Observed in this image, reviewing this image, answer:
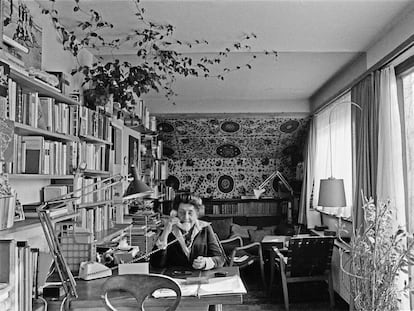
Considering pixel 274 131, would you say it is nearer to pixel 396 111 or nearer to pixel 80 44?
pixel 396 111

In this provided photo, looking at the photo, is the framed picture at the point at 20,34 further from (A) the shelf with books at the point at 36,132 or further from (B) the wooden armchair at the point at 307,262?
(B) the wooden armchair at the point at 307,262

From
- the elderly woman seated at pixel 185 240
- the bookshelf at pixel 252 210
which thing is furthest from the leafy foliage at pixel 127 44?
the bookshelf at pixel 252 210

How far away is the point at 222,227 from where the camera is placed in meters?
7.34

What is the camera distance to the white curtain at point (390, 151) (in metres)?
3.59

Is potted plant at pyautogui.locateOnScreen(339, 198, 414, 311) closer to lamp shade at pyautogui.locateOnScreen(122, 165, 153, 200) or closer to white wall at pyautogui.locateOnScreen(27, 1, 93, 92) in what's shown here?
lamp shade at pyautogui.locateOnScreen(122, 165, 153, 200)

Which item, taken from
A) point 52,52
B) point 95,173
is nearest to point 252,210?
point 95,173

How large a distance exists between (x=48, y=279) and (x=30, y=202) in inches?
22.9

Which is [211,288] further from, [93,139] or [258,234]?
[258,234]

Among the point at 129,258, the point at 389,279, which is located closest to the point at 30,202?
the point at 129,258

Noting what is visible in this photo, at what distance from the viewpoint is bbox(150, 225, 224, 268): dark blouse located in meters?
3.12

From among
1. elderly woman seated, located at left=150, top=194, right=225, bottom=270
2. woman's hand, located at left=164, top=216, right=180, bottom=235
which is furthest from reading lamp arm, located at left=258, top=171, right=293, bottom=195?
woman's hand, located at left=164, top=216, right=180, bottom=235

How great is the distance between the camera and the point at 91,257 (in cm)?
269

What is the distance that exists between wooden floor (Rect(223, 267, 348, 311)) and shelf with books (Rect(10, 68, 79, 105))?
3147 mm

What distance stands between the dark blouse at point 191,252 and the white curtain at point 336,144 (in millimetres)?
2382
